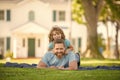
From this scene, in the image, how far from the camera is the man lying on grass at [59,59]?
11852 mm

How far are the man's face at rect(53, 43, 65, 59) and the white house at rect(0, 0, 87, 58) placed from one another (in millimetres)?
37365

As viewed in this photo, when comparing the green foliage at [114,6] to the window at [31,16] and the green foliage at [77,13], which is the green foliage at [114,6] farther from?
the window at [31,16]

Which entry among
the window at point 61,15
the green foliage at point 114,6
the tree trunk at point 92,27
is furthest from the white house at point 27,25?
the green foliage at point 114,6

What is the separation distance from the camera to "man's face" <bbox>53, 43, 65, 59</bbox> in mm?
11836

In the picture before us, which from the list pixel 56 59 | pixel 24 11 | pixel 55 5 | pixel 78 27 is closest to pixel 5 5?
pixel 24 11

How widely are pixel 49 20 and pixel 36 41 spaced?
251 cm

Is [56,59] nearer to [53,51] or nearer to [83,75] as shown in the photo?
[53,51]

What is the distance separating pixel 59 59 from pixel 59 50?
35 cm

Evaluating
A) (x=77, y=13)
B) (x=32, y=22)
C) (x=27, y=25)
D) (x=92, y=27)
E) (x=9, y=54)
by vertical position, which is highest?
(x=77, y=13)

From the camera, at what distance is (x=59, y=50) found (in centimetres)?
1182

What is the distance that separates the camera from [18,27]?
49.9 m

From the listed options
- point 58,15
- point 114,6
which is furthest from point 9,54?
point 114,6

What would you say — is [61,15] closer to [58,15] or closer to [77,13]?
[58,15]

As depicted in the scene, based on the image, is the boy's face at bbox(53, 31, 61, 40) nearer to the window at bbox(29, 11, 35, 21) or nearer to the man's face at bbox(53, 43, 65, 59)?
the man's face at bbox(53, 43, 65, 59)
